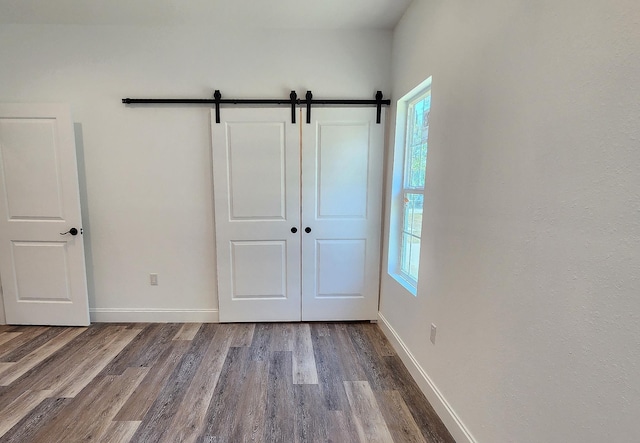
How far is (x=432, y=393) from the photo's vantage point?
66.8 inches

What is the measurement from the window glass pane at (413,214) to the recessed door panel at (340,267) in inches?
19.0

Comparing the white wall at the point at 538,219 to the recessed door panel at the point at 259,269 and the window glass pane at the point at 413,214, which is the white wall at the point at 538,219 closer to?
the window glass pane at the point at 413,214

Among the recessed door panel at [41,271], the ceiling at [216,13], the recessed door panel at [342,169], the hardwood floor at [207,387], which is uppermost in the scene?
the ceiling at [216,13]

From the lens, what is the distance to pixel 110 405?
1.70m

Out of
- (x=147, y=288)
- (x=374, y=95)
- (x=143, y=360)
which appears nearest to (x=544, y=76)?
(x=374, y=95)

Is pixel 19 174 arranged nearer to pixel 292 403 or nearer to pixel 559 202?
pixel 292 403

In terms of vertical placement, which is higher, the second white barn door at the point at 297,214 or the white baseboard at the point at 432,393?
the second white barn door at the point at 297,214

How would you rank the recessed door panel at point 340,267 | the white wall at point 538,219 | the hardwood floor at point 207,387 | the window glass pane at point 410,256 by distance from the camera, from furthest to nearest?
the recessed door panel at point 340,267 < the window glass pane at point 410,256 < the hardwood floor at point 207,387 < the white wall at point 538,219

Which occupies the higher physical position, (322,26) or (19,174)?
(322,26)

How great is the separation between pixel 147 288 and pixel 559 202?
3120 millimetres

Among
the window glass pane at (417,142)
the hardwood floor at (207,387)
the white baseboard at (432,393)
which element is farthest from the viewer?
the window glass pane at (417,142)

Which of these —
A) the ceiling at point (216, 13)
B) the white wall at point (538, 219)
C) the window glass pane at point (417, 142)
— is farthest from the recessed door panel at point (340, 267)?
the ceiling at point (216, 13)

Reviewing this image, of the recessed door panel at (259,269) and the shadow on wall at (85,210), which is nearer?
the shadow on wall at (85,210)

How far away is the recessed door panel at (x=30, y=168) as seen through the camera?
2.40 meters
